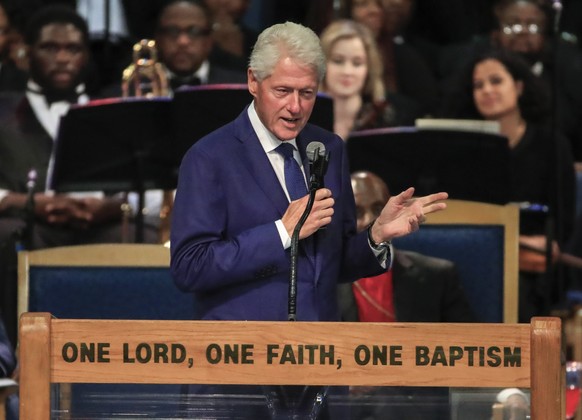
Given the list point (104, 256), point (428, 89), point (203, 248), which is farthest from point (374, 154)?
point (203, 248)

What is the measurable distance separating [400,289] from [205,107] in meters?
1.02

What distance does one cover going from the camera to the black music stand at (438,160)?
4.96 m

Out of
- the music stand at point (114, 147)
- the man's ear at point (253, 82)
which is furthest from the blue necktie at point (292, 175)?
the music stand at point (114, 147)

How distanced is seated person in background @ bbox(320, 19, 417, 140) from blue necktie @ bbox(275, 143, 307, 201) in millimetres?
2728

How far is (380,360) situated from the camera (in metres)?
2.39

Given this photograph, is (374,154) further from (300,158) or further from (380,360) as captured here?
(380,360)

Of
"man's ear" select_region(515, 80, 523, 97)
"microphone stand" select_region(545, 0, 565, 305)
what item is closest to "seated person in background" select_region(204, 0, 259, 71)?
"man's ear" select_region(515, 80, 523, 97)

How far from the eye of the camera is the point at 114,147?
515cm

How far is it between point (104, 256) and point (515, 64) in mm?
2399

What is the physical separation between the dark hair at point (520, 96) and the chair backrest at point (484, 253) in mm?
1532

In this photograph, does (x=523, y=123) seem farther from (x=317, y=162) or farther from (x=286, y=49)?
(x=317, y=162)

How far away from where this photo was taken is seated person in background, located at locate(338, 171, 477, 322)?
4.16 metres

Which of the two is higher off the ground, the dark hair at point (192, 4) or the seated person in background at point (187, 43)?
the dark hair at point (192, 4)

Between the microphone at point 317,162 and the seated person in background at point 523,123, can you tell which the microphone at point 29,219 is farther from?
the microphone at point 317,162
